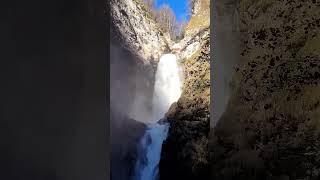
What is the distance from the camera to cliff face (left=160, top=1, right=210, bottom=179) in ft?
33.1

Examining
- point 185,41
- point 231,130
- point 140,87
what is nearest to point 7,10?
point 231,130

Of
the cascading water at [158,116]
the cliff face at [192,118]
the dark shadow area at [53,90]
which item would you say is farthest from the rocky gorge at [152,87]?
the dark shadow area at [53,90]

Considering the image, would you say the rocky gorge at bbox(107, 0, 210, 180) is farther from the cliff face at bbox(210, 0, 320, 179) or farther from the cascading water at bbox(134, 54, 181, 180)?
the cliff face at bbox(210, 0, 320, 179)

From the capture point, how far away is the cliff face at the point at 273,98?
6703mm

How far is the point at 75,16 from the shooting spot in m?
2.49

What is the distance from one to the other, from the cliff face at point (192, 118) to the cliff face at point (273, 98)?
1544 millimetres

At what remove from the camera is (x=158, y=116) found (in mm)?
17406

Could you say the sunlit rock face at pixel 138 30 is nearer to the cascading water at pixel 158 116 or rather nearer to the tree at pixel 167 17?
the cascading water at pixel 158 116

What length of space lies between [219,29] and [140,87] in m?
9.51

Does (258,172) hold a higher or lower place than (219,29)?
lower

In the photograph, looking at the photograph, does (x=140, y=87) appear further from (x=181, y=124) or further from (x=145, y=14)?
(x=181, y=124)

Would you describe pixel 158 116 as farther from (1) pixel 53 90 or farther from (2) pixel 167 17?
(1) pixel 53 90

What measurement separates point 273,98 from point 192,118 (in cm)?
455

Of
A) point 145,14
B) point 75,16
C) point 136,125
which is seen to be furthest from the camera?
point 145,14
